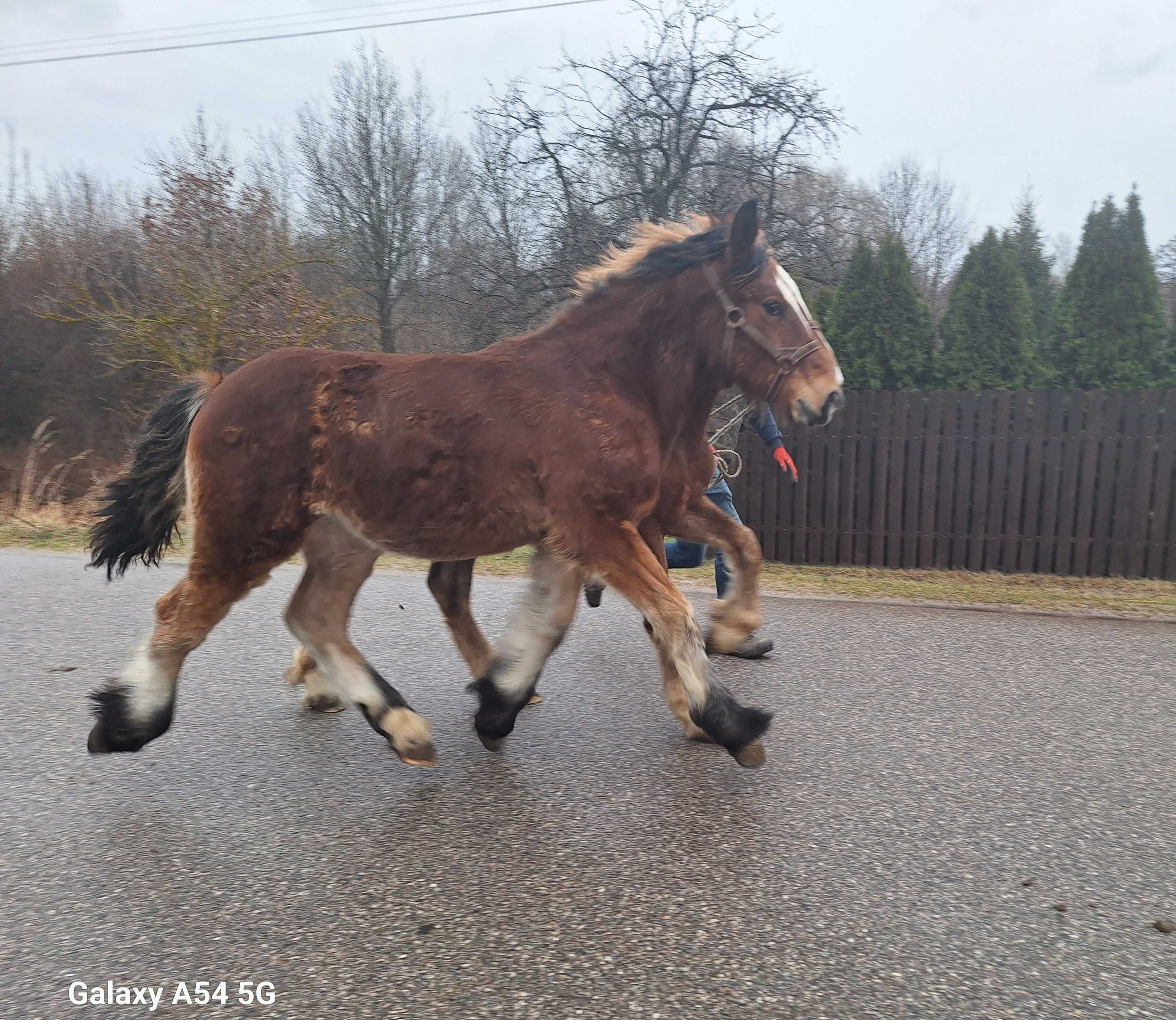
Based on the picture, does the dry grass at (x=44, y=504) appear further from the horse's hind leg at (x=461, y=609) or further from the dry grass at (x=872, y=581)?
the horse's hind leg at (x=461, y=609)

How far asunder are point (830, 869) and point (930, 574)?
7.27 meters

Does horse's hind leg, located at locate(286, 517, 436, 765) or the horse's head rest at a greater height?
the horse's head

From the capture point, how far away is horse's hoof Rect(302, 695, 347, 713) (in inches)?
153

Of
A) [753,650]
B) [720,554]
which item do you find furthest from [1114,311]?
[720,554]

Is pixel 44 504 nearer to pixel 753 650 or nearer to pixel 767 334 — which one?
pixel 753 650

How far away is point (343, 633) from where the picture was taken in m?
3.38

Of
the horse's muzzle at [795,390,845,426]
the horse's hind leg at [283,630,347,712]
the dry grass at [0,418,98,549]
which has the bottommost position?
the dry grass at [0,418,98,549]

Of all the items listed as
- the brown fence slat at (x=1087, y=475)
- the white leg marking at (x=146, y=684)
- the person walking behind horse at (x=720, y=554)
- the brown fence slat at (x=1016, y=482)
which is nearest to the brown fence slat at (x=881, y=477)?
the brown fence slat at (x=1016, y=482)

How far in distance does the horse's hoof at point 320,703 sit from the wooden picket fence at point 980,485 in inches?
263

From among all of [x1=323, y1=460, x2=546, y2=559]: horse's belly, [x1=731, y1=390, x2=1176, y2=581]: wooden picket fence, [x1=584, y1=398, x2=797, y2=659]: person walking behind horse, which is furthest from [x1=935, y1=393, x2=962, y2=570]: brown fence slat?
[x1=323, y1=460, x2=546, y2=559]: horse's belly

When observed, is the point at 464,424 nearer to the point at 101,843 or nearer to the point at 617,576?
the point at 617,576

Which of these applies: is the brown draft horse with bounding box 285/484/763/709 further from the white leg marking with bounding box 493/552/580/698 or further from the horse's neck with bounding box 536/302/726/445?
the white leg marking with bounding box 493/552/580/698

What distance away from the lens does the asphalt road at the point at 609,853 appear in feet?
6.44

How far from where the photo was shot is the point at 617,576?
2.99 metres
